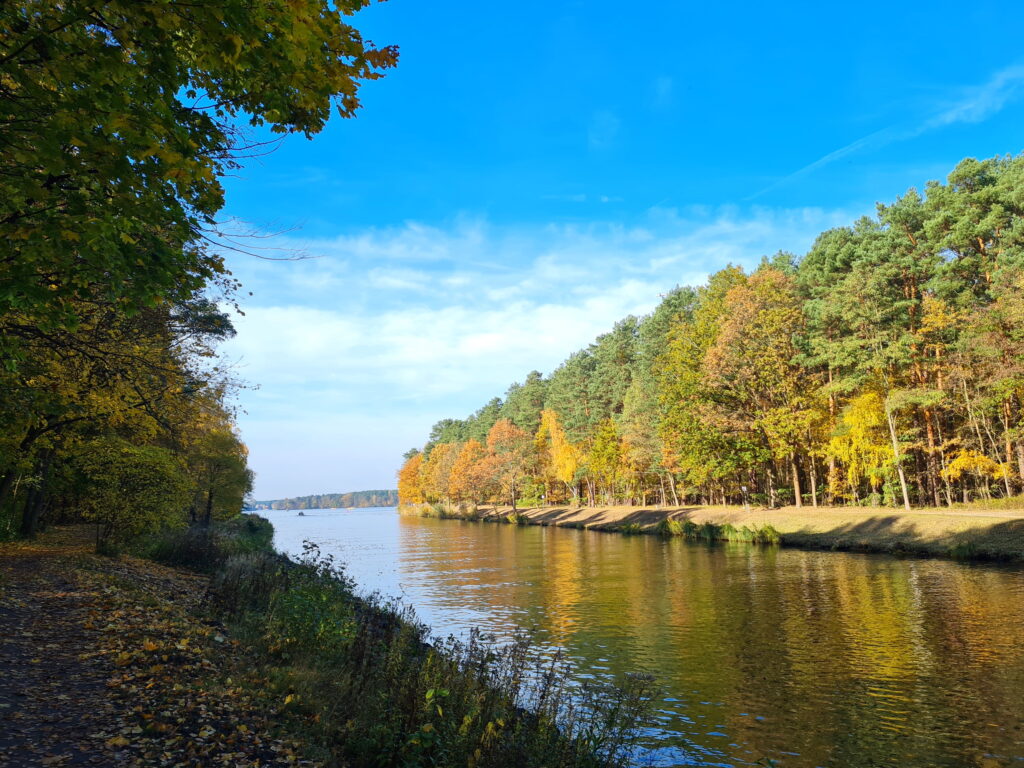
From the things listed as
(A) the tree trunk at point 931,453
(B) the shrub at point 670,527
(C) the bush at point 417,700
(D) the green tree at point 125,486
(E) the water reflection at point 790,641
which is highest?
(A) the tree trunk at point 931,453

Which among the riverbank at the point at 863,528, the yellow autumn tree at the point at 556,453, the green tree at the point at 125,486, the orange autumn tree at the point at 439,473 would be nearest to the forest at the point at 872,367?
the riverbank at the point at 863,528

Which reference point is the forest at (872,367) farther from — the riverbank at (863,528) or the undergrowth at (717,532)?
the undergrowth at (717,532)

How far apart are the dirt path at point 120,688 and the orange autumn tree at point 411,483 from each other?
5542 inches

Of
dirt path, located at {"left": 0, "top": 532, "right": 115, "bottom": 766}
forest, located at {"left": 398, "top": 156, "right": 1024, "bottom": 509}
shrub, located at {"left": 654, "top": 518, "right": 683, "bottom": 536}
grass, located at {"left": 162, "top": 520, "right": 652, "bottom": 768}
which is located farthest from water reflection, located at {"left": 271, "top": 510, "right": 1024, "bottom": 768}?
shrub, located at {"left": 654, "top": 518, "right": 683, "bottom": 536}

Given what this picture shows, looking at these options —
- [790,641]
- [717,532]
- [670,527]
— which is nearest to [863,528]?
[717,532]

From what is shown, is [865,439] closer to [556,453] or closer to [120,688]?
[120,688]

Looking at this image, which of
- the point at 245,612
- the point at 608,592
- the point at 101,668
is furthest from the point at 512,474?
the point at 101,668

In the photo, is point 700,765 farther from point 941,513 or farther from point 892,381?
point 892,381

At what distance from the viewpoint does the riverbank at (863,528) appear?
26.9 metres

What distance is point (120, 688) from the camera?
7715 millimetres

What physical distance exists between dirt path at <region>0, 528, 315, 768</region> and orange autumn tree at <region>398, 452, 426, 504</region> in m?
141

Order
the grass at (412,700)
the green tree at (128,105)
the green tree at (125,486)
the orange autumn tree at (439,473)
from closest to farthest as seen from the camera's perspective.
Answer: the green tree at (128,105) < the grass at (412,700) < the green tree at (125,486) < the orange autumn tree at (439,473)

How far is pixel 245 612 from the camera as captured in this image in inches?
546

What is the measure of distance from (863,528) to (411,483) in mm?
138561
